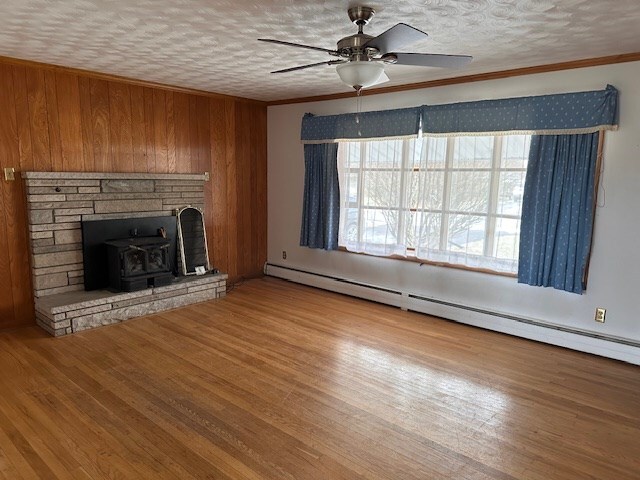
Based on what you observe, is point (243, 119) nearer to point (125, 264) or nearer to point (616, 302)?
point (125, 264)

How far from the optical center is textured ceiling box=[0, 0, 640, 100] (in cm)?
245

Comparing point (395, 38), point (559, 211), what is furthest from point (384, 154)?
point (395, 38)

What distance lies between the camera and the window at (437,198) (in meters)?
3.96

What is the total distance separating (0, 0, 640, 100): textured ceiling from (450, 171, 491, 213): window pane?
0.95 meters

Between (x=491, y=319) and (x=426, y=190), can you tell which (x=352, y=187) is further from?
(x=491, y=319)

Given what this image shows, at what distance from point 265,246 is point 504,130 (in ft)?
11.6

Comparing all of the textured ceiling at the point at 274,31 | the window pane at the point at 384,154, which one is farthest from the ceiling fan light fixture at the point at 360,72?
the window pane at the point at 384,154

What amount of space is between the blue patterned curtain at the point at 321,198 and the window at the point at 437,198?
3.7 inches

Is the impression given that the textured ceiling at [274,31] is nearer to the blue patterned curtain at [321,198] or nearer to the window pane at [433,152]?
the window pane at [433,152]

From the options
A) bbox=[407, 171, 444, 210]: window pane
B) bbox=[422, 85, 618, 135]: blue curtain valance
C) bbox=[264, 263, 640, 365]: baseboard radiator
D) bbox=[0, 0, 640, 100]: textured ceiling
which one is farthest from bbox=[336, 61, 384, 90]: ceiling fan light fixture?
bbox=[264, 263, 640, 365]: baseboard radiator

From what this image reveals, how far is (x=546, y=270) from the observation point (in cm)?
370

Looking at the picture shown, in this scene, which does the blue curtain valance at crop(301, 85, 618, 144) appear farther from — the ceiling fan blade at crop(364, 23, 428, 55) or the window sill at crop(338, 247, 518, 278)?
the ceiling fan blade at crop(364, 23, 428, 55)

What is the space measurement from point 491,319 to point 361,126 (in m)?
2.47

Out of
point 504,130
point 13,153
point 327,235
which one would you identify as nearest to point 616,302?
point 504,130
